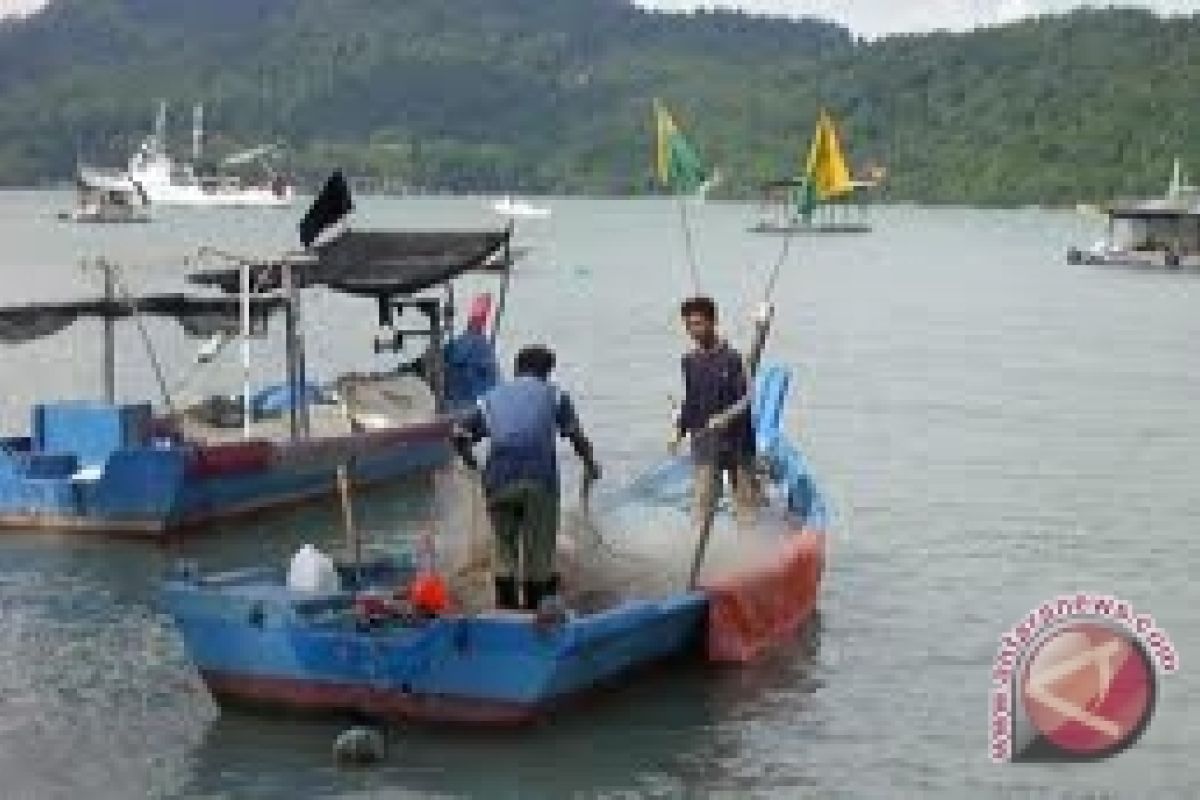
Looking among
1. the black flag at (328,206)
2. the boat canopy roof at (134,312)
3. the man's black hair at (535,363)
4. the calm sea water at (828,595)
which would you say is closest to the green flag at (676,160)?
the calm sea water at (828,595)

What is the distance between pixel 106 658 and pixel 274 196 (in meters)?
178

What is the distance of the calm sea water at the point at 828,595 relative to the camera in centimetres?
1556

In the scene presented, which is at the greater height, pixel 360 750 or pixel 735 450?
pixel 735 450

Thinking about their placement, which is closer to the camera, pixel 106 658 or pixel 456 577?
pixel 456 577

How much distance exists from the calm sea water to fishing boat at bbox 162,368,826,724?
1.04 ft

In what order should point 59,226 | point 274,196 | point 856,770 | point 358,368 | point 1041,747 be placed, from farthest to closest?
1. point 274,196
2. point 59,226
3. point 358,368
4. point 856,770
5. point 1041,747

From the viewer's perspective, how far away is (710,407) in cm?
1820

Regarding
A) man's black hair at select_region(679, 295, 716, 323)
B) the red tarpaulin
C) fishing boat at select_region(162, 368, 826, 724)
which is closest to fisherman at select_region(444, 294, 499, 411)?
the red tarpaulin

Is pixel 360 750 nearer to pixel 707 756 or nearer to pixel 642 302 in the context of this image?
pixel 707 756

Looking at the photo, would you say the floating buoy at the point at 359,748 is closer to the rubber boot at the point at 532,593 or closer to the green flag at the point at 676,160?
the rubber boot at the point at 532,593

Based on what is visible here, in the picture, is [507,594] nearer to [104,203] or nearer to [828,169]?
[828,169]

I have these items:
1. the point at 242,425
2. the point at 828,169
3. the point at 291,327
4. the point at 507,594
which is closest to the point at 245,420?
the point at 242,425

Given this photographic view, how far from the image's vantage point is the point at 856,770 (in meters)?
16.0

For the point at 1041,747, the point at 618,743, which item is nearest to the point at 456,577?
the point at 618,743
